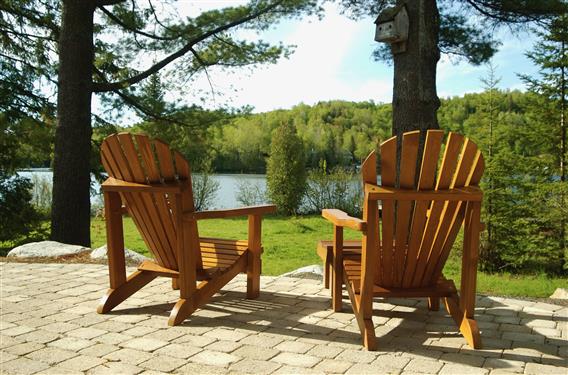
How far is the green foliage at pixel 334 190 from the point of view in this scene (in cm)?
1423

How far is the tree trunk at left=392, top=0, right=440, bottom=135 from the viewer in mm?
4828

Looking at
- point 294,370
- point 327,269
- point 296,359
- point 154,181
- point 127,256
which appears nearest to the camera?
point 294,370

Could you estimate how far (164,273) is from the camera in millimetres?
3215

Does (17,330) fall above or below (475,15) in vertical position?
below

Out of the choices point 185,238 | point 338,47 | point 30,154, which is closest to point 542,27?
point 338,47

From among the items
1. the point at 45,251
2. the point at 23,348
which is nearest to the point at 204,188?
the point at 45,251

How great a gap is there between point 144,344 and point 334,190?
12.2m

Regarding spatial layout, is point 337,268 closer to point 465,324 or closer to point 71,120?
point 465,324

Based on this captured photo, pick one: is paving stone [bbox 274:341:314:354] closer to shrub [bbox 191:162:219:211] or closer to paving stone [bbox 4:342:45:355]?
paving stone [bbox 4:342:45:355]

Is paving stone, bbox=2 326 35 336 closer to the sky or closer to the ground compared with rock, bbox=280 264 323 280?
closer to the sky

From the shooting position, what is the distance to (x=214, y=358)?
95.1 inches

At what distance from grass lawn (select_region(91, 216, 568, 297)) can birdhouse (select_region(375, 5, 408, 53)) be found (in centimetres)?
239

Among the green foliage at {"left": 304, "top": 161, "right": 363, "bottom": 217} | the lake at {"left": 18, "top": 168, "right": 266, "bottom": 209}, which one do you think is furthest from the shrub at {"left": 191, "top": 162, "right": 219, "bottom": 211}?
the green foliage at {"left": 304, "top": 161, "right": 363, "bottom": 217}

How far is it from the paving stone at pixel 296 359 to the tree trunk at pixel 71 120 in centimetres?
522
